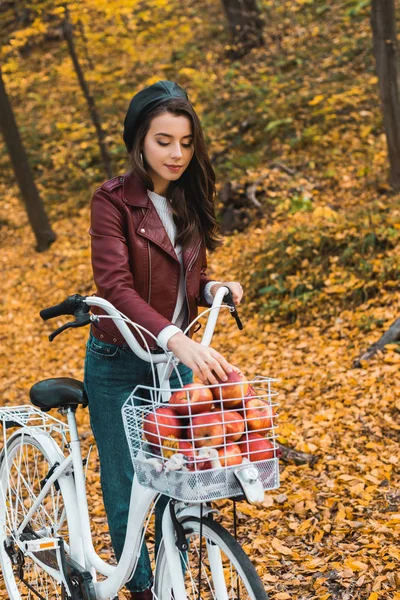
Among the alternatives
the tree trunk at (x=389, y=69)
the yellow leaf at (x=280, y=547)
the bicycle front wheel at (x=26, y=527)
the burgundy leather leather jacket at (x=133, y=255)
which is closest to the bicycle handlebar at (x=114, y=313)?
the burgundy leather leather jacket at (x=133, y=255)

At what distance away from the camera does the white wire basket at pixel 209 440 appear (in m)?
1.93

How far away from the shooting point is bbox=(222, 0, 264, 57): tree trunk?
550 inches

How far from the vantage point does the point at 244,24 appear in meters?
14.1

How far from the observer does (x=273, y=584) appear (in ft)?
11.7

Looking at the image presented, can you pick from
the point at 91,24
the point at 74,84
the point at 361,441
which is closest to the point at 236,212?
the point at 361,441

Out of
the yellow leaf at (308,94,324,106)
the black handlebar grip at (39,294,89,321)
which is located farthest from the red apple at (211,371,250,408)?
the yellow leaf at (308,94,324,106)

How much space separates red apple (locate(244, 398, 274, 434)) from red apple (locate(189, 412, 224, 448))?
0.09 meters

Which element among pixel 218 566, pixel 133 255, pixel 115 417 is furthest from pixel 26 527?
pixel 133 255

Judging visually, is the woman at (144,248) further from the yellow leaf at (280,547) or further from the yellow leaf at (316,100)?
the yellow leaf at (316,100)

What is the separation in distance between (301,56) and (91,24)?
6.97 meters

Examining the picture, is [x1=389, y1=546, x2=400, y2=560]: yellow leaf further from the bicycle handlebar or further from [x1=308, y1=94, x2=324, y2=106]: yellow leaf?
[x1=308, y1=94, x2=324, y2=106]: yellow leaf

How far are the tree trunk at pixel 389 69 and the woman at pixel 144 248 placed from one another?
5794 mm

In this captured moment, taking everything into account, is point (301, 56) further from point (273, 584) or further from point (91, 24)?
point (273, 584)

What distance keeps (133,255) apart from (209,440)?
2.89ft
